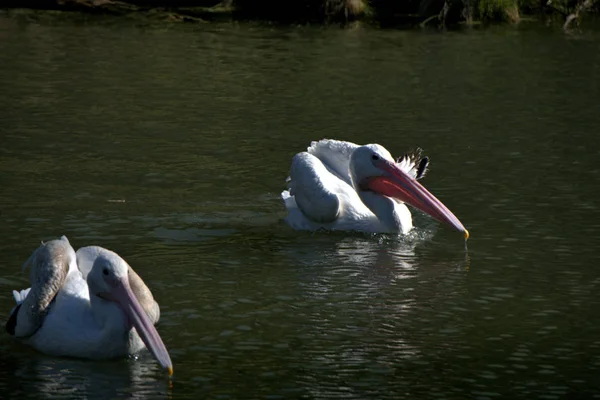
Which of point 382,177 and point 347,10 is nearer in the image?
point 382,177

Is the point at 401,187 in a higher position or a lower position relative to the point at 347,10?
lower

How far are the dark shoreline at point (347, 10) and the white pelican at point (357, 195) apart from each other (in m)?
12.2

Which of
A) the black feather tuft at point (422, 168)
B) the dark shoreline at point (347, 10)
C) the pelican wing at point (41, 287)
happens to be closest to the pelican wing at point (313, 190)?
the black feather tuft at point (422, 168)

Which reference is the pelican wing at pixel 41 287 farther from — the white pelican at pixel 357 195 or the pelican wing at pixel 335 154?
the pelican wing at pixel 335 154

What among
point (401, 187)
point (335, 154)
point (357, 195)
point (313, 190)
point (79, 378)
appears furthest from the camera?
point (335, 154)

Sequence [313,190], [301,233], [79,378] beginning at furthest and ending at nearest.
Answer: [301,233], [313,190], [79,378]

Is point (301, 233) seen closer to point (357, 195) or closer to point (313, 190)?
point (313, 190)

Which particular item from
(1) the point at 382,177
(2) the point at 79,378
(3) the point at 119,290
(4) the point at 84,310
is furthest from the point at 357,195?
(2) the point at 79,378

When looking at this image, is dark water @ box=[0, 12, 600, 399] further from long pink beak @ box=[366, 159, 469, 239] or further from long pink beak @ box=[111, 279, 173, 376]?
long pink beak @ box=[366, 159, 469, 239]

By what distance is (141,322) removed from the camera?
6965 millimetres

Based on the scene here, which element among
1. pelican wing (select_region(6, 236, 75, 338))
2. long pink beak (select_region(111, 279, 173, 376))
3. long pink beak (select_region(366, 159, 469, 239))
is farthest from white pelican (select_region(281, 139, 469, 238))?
long pink beak (select_region(111, 279, 173, 376))

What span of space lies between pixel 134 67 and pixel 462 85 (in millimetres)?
4293

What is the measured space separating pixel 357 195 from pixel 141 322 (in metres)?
3.88

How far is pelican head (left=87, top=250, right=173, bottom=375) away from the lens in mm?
6939
